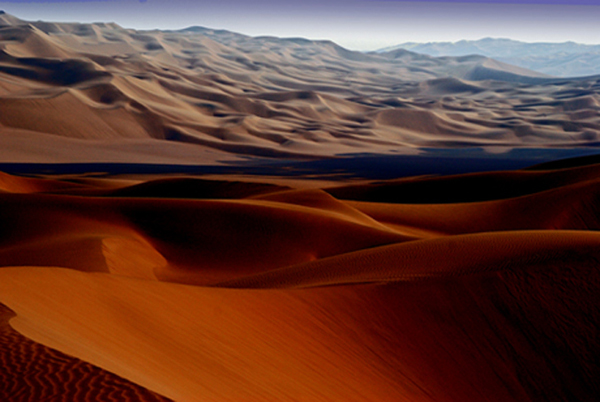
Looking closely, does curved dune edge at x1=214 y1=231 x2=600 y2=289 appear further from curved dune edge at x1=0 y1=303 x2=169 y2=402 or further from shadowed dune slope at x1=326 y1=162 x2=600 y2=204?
shadowed dune slope at x1=326 y1=162 x2=600 y2=204

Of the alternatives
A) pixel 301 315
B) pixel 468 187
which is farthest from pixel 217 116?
pixel 301 315

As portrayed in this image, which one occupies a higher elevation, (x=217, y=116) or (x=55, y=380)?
(x=55, y=380)

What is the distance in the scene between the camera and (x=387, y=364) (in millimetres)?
6676

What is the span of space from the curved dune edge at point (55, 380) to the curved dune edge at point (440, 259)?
18.1 feet

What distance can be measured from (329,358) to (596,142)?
7635cm

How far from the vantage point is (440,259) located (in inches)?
382

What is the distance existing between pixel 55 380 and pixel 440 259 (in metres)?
7.32

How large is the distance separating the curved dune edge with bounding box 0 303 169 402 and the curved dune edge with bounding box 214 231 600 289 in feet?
18.1

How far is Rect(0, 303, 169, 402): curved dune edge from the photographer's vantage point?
10.5 feet

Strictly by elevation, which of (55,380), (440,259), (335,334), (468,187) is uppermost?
(55,380)

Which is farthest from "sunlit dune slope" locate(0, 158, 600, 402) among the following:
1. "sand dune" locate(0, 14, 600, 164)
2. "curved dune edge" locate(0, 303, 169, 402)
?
"sand dune" locate(0, 14, 600, 164)

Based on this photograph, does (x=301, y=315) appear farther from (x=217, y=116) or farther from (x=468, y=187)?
(x=217, y=116)

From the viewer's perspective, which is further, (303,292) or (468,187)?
(468,187)

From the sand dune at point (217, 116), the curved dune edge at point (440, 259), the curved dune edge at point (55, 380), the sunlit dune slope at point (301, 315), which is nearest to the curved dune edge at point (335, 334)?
the sunlit dune slope at point (301, 315)
